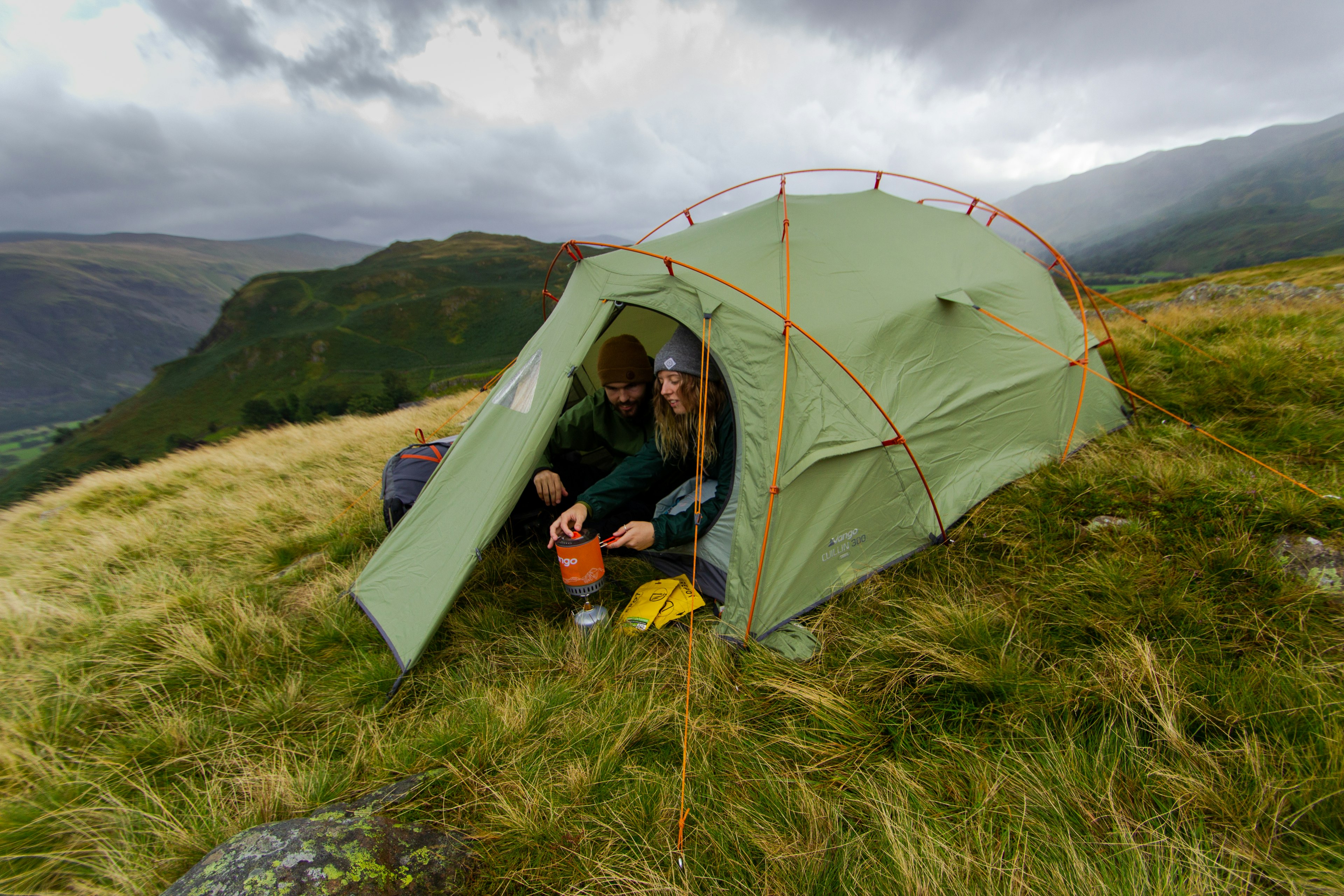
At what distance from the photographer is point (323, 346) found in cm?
10494

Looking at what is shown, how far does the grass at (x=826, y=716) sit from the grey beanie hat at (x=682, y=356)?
178 centimetres

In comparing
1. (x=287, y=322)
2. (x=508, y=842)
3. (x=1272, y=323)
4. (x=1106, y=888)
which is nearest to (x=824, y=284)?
(x=1106, y=888)

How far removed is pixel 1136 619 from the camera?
9.16 ft

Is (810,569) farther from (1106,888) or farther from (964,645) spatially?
(1106,888)

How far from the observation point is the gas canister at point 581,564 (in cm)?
336

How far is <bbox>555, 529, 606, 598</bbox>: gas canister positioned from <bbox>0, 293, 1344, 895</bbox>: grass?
1.27 ft


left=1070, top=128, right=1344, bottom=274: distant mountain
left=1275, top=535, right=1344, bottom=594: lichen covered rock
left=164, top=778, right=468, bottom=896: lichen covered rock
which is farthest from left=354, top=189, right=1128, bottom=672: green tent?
left=1070, top=128, right=1344, bottom=274: distant mountain

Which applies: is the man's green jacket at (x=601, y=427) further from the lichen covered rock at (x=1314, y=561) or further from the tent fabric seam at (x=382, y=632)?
the lichen covered rock at (x=1314, y=561)

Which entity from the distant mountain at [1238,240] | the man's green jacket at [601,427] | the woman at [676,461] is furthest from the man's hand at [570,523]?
the distant mountain at [1238,240]

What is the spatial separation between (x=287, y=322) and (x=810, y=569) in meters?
148

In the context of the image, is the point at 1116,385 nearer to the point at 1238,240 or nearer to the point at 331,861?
the point at 331,861

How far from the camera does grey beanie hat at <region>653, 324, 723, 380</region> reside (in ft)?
12.7

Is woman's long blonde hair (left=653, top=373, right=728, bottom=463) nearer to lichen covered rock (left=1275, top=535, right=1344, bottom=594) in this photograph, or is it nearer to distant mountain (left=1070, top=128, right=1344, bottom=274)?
lichen covered rock (left=1275, top=535, right=1344, bottom=594)

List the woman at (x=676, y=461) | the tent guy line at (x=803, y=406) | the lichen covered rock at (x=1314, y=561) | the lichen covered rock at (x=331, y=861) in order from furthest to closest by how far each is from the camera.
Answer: the woman at (x=676, y=461) < the tent guy line at (x=803, y=406) < the lichen covered rock at (x=1314, y=561) < the lichen covered rock at (x=331, y=861)
